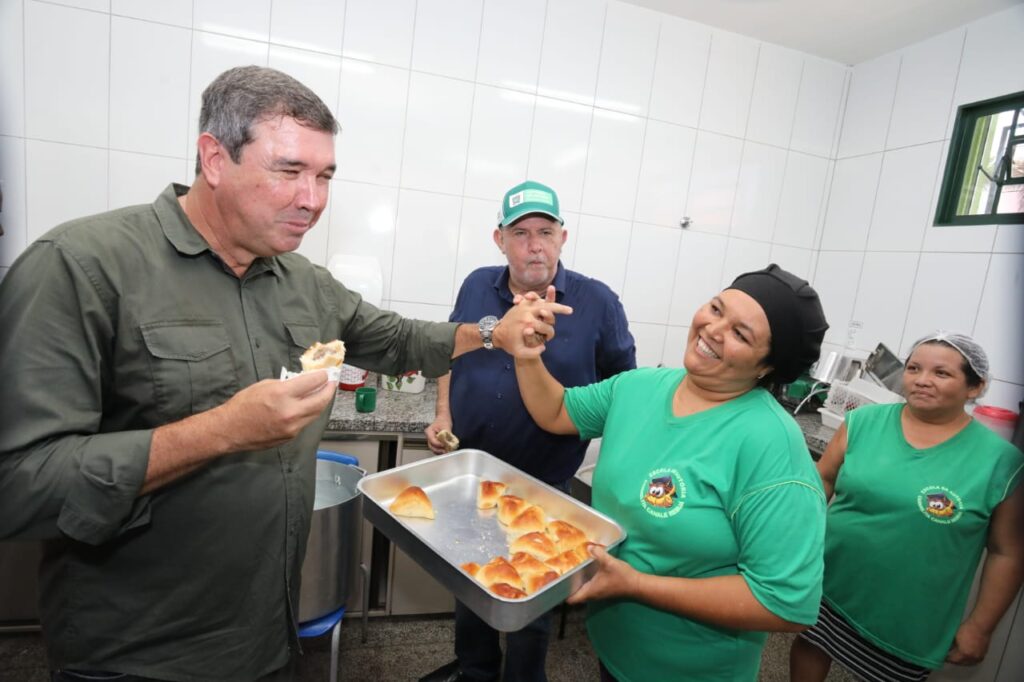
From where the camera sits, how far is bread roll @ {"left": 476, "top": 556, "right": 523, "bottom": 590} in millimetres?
1142

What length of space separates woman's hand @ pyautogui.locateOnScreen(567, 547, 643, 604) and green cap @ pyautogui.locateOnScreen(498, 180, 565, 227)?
1248 mm

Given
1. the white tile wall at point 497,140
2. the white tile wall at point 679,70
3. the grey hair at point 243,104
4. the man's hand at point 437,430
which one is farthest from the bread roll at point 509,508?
the white tile wall at point 679,70

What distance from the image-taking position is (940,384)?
1791 mm

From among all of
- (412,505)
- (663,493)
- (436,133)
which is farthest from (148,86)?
(663,493)

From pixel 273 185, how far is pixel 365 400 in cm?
143

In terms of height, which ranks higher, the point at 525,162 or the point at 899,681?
the point at 525,162

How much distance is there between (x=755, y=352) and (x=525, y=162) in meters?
2.10

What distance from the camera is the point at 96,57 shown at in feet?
7.72

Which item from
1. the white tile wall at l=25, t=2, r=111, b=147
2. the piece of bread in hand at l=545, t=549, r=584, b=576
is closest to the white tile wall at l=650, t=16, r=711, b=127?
the piece of bread in hand at l=545, t=549, r=584, b=576

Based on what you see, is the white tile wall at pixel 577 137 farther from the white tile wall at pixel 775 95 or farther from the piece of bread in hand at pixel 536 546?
the piece of bread in hand at pixel 536 546

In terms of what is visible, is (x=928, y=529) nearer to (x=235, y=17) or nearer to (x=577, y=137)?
(x=577, y=137)

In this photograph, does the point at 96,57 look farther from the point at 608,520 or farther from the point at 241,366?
the point at 608,520

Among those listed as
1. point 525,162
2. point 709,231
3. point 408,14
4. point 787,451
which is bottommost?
point 787,451

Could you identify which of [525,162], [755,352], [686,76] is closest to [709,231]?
[686,76]
